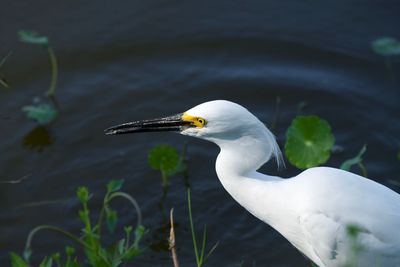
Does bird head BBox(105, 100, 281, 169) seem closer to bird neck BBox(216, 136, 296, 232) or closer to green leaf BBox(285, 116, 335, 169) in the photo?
bird neck BBox(216, 136, 296, 232)

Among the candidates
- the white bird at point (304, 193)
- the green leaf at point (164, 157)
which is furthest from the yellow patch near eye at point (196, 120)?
the green leaf at point (164, 157)

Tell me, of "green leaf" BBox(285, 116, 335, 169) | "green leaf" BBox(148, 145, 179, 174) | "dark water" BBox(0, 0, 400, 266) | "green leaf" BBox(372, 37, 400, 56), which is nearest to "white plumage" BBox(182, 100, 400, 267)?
"green leaf" BBox(285, 116, 335, 169)

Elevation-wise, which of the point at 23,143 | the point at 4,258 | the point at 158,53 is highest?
the point at 158,53

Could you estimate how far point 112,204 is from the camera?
5.82 m

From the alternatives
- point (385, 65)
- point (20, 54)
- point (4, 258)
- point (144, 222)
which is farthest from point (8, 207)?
point (385, 65)

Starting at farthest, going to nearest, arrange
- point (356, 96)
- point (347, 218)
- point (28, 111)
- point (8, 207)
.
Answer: point (356, 96) < point (28, 111) < point (8, 207) < point (347, 218)

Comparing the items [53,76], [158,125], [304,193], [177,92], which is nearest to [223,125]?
[158,125]

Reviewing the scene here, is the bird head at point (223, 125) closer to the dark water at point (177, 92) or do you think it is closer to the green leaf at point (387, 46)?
the dark water at point (177, 92)

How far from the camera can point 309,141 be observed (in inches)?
199

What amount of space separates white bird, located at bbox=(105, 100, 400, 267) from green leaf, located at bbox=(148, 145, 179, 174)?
1.88ft

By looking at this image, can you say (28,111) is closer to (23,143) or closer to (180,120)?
(23,143)

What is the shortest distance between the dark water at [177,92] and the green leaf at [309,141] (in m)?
0.87

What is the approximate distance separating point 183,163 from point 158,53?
1.48m

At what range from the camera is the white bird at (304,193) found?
435 centimetres
